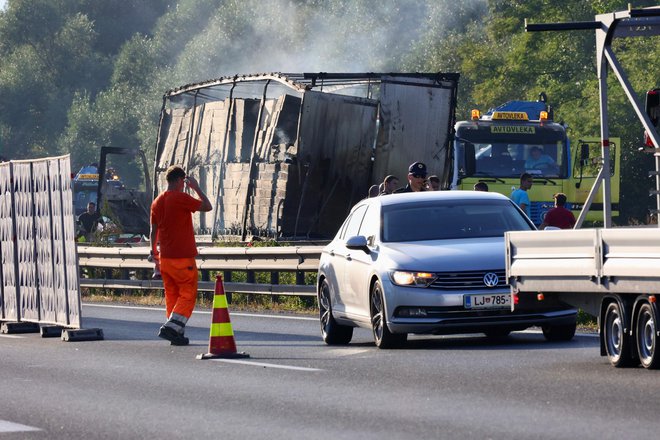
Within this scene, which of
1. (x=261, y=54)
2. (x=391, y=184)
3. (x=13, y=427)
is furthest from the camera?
(x=261, y=54)

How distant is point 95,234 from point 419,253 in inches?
853

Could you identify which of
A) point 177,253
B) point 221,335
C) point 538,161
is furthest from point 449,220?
point 538,161

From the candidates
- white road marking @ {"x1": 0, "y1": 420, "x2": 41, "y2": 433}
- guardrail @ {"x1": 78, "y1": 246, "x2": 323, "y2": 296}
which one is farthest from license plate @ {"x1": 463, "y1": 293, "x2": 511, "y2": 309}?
guardrail @ {"x1": 78, "y1": 246, "x2": 323, "y2": 296}

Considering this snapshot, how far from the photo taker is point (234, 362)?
14.1 meters

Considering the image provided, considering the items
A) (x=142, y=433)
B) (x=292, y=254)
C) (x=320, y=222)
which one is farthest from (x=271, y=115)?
(x=142, y=433)

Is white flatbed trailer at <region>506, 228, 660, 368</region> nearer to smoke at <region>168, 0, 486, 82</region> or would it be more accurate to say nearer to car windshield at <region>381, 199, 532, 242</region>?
car windshield at <region>381, 199, 532, 242</region>

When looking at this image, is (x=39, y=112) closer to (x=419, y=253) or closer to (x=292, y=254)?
(x=292, y=254)

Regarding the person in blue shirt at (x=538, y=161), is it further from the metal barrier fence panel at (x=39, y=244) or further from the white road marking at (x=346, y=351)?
the white road marking at (x=346, y=351)

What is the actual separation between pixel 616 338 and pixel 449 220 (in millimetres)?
3599

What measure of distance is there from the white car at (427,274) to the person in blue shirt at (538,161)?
1144 cm

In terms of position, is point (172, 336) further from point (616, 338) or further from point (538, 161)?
point (538, 161)

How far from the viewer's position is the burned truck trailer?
85.2 ft

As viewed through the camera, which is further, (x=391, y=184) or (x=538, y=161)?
(x=538, y=161)

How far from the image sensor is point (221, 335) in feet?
47.7
